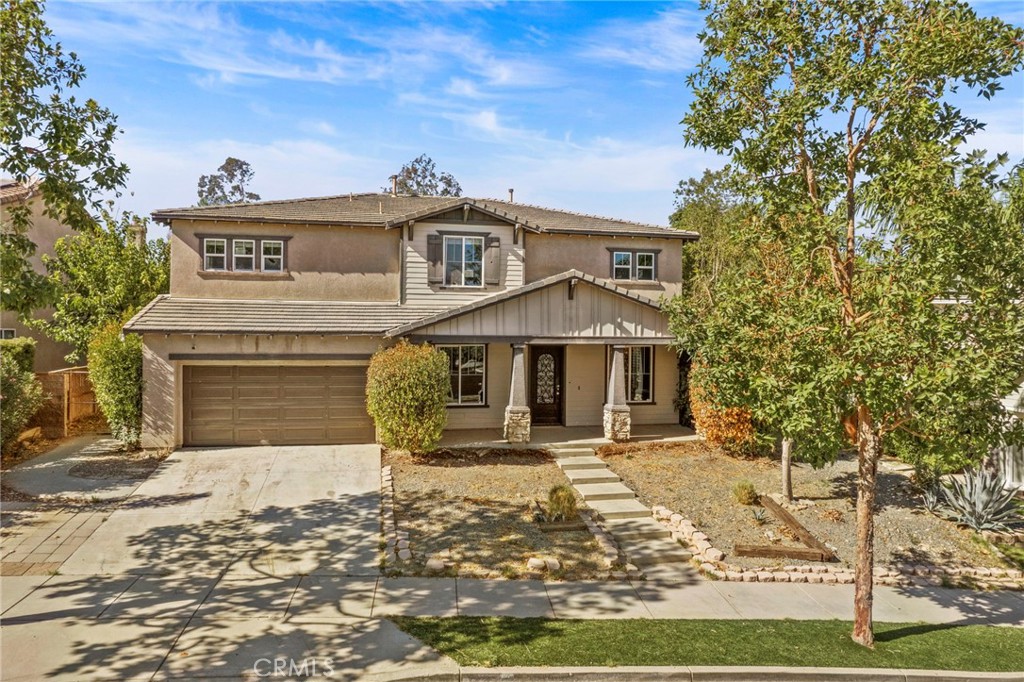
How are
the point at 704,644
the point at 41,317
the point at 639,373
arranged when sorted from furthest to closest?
1. the point at 41,317
2. the point at 639,373
3. the point at 704,644

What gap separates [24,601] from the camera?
24.1 ft

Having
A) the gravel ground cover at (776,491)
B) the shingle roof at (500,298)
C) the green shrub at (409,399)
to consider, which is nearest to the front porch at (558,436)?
the gravel ground cover at (776,491)

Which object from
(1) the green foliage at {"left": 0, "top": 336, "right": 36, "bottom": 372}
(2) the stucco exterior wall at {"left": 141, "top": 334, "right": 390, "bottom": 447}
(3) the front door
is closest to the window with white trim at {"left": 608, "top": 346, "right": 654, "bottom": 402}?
(3) the front door

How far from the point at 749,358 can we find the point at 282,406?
40.6 feet

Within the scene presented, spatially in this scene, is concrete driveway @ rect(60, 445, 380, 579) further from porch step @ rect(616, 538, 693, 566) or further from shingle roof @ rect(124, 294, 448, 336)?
porch step @ rect(616, 538, 693, 566)

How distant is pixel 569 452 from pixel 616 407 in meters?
2.17

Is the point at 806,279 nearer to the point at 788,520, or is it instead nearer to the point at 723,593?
the point at 723,593

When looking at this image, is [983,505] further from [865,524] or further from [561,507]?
[561,507]

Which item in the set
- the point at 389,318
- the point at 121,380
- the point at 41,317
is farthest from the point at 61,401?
the point at 389,318

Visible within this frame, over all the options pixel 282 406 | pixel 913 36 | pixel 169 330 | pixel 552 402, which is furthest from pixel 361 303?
pixel 913 36

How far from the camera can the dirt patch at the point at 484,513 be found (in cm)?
909

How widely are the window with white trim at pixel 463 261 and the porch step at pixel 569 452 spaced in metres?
5.65

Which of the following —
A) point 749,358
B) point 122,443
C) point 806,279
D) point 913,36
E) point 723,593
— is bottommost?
point 723,593

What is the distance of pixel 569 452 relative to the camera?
49.2 ft
